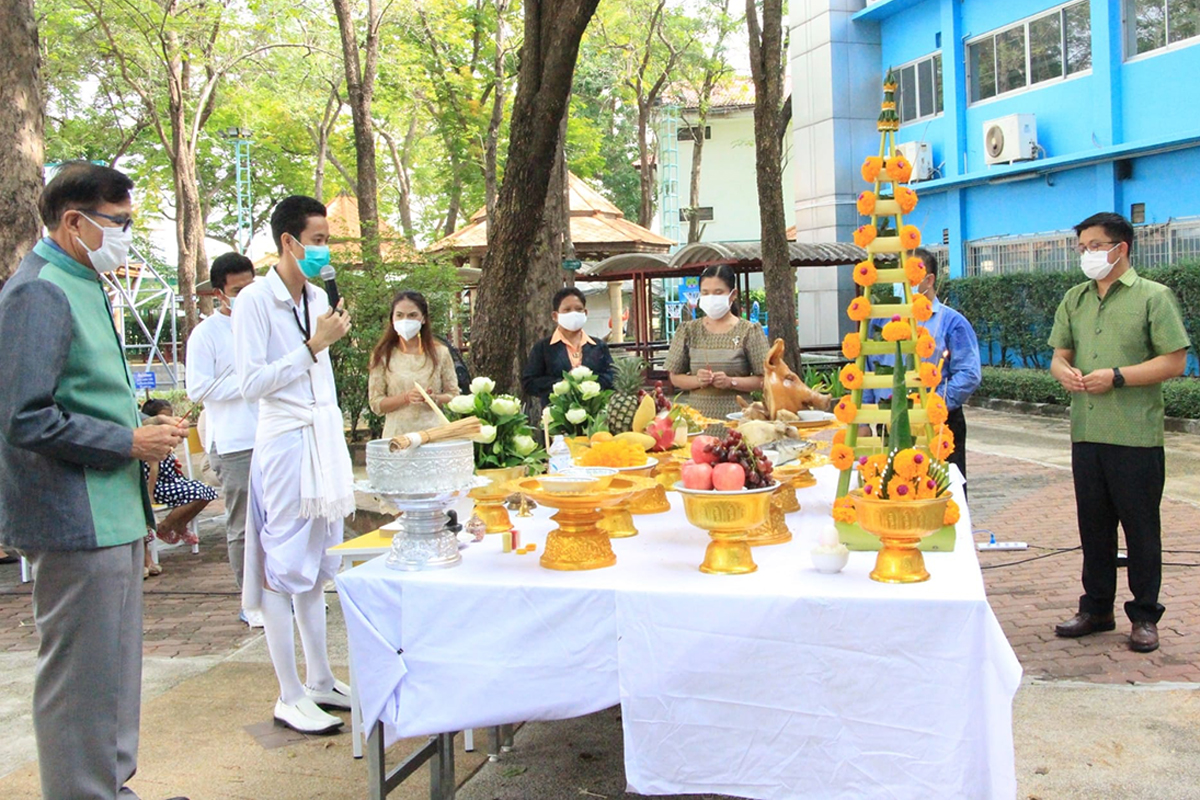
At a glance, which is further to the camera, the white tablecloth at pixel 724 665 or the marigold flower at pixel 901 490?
the marigold flower at pixel 901 490

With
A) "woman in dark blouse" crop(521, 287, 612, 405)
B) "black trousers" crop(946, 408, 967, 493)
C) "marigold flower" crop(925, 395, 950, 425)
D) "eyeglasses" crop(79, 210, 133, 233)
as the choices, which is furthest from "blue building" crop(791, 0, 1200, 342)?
"eyeglasses" crop(79, 210, 133, 233)

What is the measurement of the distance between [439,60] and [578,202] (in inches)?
235

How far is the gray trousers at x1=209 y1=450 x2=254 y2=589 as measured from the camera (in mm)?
5426

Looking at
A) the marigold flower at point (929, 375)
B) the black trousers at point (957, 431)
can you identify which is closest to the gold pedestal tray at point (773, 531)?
the marigold flower at point (929, 375)

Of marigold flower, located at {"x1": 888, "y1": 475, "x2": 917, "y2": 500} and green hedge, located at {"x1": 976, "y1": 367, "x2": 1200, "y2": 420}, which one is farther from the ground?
marigold flower, located at {"x1": 888, "y1": 475, "x2": 917, "y2": 500}

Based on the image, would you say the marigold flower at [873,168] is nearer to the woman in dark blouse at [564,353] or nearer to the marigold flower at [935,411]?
the marigold flower at [935,411]

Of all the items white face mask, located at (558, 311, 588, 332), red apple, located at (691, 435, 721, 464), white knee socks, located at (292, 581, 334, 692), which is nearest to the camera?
red apple, located at (691, 435, 721, 464)

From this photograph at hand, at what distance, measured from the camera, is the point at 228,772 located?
150 inches

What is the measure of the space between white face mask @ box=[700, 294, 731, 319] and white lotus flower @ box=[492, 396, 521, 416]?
177 centimetres

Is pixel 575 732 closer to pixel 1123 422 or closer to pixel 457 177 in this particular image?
pixel 1123 422

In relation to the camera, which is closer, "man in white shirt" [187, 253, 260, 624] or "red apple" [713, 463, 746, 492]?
"red apple" [713, 463, 746, 492]

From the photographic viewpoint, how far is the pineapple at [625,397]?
3.92m

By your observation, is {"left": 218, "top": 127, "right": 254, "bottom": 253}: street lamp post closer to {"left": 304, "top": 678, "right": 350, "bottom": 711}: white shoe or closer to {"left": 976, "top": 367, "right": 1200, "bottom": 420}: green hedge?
{"left": 976, "top": 367, "right": 1200, "bottom": 420}: green hedge

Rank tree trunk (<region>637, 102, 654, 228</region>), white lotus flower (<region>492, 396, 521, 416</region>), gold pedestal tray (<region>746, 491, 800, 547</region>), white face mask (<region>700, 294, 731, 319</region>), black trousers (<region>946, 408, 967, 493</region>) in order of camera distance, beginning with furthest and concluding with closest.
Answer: tree trunk (<region>637, 102, 654, 228</region>) < black trousers (<region>946, 408, 967, 493</region>) < white face mask (<region>700, 294, 731, 319</region>) < white lotus flower (<region>492, 396, 521, 416</region>) < gold pedestal tray (<region>746, 491, 800, 547</region>)
